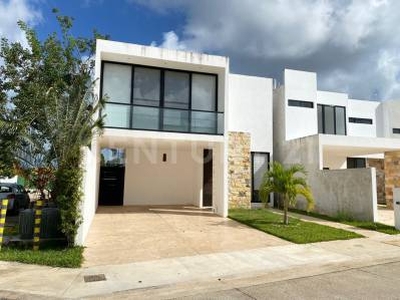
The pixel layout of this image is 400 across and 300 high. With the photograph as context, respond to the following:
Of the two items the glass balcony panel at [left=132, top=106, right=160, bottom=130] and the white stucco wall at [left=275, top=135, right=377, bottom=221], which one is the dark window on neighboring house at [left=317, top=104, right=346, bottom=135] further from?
the glass balcony panel at [left=132, top=106, right=160, bottom=130]

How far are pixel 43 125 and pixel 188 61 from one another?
635 centimetres

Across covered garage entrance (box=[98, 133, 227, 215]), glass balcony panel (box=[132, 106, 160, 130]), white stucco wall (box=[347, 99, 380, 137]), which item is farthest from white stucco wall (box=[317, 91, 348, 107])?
glass balcony panel (box=[132, 106, 160, 130])

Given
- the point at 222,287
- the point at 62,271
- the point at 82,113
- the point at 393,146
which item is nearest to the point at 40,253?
the point at 62,271

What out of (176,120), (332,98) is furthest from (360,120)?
(176,120)

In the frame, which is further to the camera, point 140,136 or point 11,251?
point 140,136

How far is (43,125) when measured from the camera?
11852 millimetres

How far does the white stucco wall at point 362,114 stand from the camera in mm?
22078

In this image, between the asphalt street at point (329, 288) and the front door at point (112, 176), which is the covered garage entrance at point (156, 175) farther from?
the asphalt street at point (329, 288)

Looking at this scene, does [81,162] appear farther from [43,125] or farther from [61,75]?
[61,75]

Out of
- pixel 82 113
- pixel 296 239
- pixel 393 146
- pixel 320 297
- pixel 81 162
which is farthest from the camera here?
pixel 393 146

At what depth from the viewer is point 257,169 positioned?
18.0 metres

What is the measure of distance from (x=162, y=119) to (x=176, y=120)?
0.59 metres

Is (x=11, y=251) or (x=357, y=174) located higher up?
(x=357, y=174)

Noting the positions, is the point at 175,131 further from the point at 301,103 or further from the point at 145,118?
the point at 301,103
